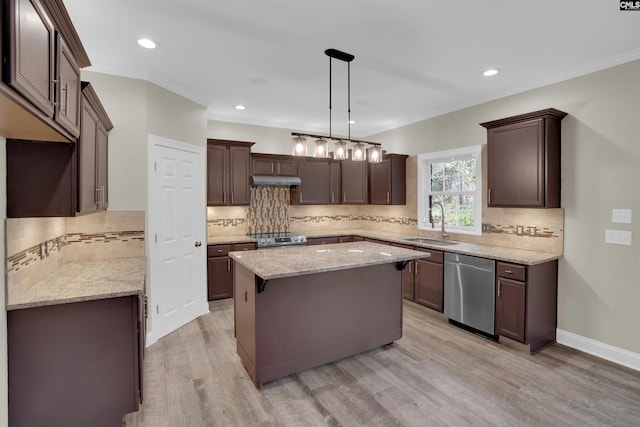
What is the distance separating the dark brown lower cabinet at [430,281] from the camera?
12.9 ft

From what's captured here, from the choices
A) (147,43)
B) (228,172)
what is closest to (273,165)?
(228,172)

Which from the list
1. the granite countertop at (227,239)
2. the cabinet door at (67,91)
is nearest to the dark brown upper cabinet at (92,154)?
the cabinet door at (67,91)

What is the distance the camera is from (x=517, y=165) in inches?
134

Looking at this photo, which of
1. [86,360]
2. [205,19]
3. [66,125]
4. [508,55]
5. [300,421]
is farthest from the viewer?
[508,55]

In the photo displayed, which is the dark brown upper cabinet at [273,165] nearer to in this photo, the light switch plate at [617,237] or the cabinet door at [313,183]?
the cabinet door at [313,183]

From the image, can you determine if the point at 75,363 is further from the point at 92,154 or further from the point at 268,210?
the point at 268,210

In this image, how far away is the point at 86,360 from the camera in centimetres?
198

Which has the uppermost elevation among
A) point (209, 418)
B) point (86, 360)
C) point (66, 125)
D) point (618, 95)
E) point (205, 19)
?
point (205, 19)

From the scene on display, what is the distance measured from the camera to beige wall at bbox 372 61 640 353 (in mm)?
2854

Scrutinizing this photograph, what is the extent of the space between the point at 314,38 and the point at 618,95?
284 centimetres

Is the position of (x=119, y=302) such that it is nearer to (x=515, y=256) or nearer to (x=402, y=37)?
(x=402, y=37)

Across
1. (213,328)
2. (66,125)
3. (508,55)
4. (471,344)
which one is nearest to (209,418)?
(213,328)

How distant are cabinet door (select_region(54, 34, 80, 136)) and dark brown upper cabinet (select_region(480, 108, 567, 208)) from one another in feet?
12.4

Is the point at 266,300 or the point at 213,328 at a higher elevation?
the point at 266,300
